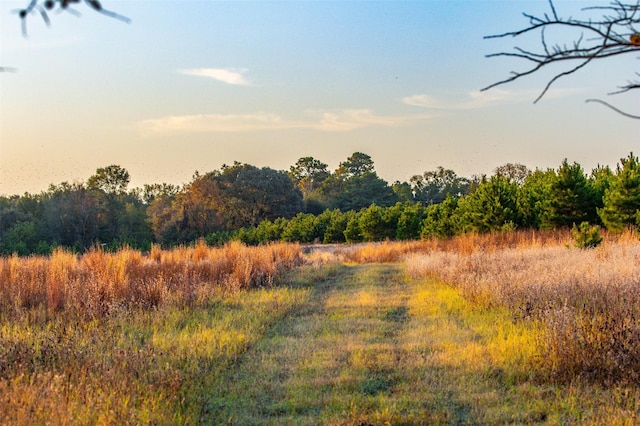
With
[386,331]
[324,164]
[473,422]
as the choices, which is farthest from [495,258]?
[324,164]

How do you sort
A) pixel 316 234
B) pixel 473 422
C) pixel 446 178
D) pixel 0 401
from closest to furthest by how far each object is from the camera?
pixel 0 401
pixel 473 422
pixel 316 234
pixel 446 178

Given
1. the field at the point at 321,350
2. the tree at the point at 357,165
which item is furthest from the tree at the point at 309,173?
the field at the point at 321,350

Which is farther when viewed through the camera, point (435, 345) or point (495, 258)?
point (495, 258)

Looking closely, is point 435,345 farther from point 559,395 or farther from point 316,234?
point 316,234

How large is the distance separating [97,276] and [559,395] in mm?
8358

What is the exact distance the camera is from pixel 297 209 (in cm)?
5581

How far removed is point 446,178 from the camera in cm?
7581

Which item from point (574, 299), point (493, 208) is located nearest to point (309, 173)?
point (493, 208)

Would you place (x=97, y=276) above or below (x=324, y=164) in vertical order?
below

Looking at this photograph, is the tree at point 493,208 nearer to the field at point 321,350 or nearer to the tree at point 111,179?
the field at point 321,350

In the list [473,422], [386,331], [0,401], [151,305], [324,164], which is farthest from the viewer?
[324,164]

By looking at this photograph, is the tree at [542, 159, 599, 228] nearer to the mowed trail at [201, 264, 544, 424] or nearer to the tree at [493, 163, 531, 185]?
the mowed trail at [201, 264, 544, 424]

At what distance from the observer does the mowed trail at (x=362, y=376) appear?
14.8 feet

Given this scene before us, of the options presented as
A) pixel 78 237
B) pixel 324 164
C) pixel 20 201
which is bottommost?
pixel 78 237
